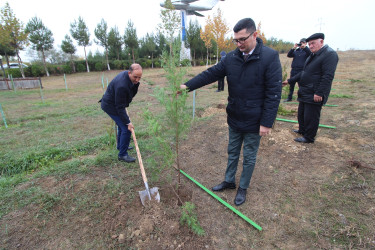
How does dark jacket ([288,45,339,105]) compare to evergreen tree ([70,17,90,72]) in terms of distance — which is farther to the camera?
evergreen tree ([70,17,90,72])

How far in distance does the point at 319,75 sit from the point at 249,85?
2450 millimetres

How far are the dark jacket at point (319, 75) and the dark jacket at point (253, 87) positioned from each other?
2.12 m

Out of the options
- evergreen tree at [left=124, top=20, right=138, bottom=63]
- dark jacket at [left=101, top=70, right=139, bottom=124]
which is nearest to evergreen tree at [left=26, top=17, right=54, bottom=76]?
evergreen tree at [left=124, top=20, right=138, bottom=63]

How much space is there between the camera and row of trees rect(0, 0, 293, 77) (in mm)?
18716

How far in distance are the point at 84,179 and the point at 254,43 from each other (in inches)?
126

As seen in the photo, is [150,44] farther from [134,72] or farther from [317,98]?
[317,98]

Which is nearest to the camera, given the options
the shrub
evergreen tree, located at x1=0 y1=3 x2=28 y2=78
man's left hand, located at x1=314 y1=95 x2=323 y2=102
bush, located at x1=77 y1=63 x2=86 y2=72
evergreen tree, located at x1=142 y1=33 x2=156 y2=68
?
man's left hand, located at x1=314 y1=95 x2=323 y2=102

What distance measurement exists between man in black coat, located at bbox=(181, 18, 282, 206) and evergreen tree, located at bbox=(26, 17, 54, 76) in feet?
108

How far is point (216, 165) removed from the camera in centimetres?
359

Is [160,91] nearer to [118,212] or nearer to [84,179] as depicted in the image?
[118,212]

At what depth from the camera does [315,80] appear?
3.74 meters

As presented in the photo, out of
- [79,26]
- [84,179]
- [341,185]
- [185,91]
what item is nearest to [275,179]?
[341,185]

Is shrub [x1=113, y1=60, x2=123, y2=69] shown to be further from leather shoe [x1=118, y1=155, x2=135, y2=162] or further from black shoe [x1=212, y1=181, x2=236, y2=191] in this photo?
black shoe [x1=212, y1=181, x2=236, y2=191]

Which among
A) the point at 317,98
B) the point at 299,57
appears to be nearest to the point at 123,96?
the point at 317,98
